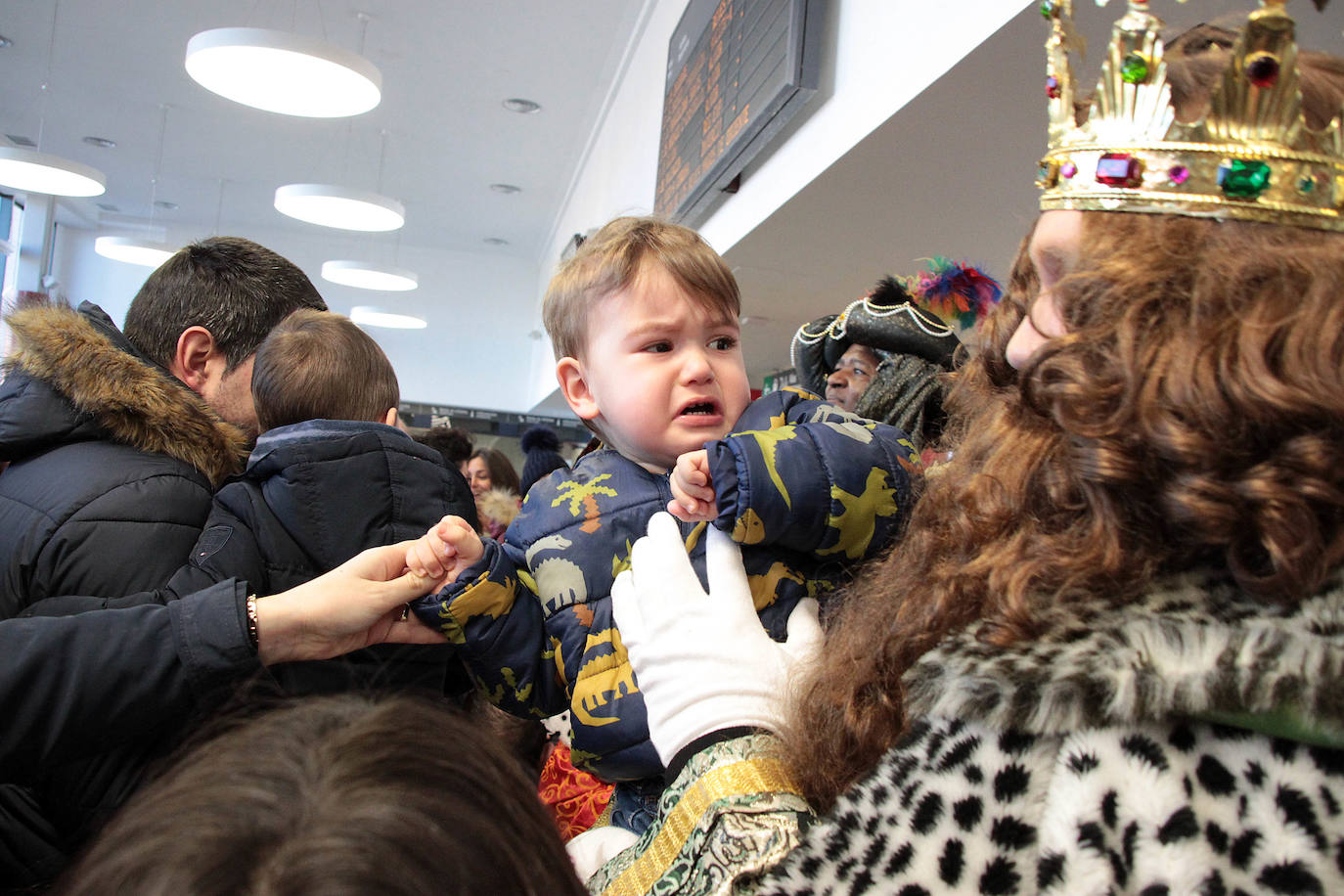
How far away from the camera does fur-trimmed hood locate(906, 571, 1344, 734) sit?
572 millimetres

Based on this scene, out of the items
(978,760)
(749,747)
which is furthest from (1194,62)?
(749,747)

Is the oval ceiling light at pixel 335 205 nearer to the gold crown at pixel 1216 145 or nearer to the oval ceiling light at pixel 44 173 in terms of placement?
the oval ceiling light at pixel 44 173

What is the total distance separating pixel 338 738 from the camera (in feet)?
1.77

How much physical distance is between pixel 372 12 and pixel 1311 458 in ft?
23.1

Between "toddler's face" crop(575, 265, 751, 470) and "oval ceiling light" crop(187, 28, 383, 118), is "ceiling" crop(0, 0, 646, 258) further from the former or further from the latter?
"toddler's face" crop(575, 265, 751, 470)

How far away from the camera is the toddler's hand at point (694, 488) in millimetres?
1218

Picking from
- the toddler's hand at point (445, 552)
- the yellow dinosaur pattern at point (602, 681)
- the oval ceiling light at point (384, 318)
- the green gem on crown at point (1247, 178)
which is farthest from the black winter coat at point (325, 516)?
the oval ceiling light at point (384, 318)

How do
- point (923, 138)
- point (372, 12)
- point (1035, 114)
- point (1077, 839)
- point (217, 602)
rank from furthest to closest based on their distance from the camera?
point (372, 12), point (923, 138), point (1035, 114), point (217, 602), point (1077, 839)

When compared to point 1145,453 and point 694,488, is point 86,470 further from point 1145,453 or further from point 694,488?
point 1145,453

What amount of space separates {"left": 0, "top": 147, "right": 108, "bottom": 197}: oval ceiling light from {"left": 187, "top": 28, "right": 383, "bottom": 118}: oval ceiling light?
282 centimetres

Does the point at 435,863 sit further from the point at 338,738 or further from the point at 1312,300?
the point at 1312,300

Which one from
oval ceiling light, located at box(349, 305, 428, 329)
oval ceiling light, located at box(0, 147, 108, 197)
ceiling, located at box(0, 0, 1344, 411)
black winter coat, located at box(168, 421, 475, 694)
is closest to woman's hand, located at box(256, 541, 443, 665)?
black winter coat, located at box(168, 421, 475, 694)

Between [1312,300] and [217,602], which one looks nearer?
[1312,300]

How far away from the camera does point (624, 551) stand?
1416mm
